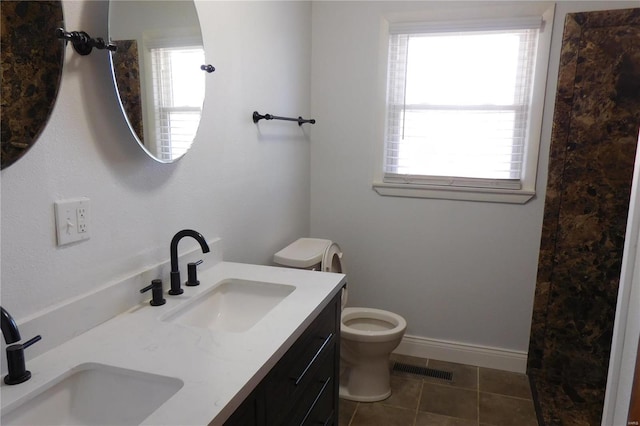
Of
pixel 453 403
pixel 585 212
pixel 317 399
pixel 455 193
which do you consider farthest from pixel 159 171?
pixel 585 212

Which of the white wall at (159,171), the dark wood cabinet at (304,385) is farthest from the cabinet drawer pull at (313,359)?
the white wall at (159,171)

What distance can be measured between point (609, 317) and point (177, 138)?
251 cm

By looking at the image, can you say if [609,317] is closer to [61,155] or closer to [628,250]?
[628,250]

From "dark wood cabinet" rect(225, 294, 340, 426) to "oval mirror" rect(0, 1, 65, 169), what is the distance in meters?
0.77

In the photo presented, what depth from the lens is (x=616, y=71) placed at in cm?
233

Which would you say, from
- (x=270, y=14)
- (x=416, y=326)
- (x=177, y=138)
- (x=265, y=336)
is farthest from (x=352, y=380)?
(x=270, y=14)

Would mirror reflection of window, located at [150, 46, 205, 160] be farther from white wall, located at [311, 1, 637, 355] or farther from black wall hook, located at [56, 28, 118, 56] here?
white wall, located at [311, 1, 637, 355]

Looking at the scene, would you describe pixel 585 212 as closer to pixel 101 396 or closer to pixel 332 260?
pixel 332 260

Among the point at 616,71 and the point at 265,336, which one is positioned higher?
the point at 616,71

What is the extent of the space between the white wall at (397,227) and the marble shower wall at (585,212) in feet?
0.36

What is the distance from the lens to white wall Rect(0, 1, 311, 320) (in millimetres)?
1076

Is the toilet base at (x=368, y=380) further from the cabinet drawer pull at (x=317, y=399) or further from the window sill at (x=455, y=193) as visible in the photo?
the window sill at (x=455, y=193)

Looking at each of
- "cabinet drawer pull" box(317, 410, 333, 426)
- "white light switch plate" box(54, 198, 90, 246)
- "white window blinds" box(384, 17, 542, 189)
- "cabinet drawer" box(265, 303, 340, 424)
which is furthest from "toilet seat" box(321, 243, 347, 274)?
"white light switch plate" box(54, 198, 90, 246)

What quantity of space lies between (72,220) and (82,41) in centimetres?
46
